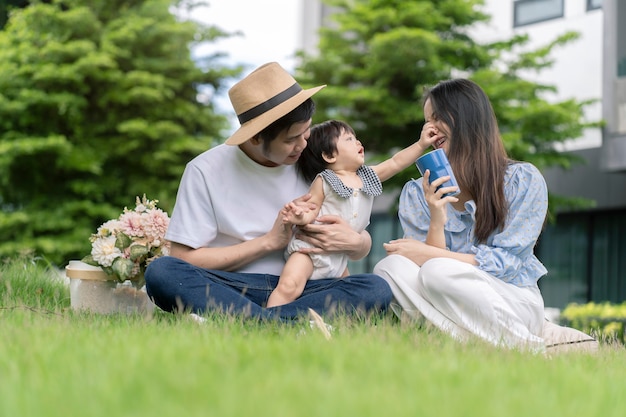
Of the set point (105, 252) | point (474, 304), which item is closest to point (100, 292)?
point (105, 252)

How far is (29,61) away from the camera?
17547mm

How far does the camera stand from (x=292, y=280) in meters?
4.50

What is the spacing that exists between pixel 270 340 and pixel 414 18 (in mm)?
14038

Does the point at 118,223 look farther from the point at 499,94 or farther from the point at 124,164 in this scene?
the point at 124,164

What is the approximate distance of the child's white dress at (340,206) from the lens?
4.62 m

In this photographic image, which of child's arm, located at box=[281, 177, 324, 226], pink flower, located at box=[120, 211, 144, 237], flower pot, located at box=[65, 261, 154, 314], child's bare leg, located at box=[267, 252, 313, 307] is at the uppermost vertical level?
child's arm, located at box=[281, 177, 324, 226]

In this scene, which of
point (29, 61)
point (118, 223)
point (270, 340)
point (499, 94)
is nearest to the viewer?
point (270, 340)

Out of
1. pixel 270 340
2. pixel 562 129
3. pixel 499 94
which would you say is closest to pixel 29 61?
pixel 499 94

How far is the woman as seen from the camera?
4.22 meters

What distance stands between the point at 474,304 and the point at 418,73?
12.7 meters

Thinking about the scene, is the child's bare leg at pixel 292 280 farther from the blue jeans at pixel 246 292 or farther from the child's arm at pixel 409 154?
the child's arm at pixel 409 154

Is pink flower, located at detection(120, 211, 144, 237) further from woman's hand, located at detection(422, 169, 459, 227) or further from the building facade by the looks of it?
the building facade

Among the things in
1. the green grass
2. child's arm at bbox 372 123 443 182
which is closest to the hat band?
child's arm at bbox 372 123 443 182

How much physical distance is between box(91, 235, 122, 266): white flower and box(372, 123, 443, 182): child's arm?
1.51 metres
